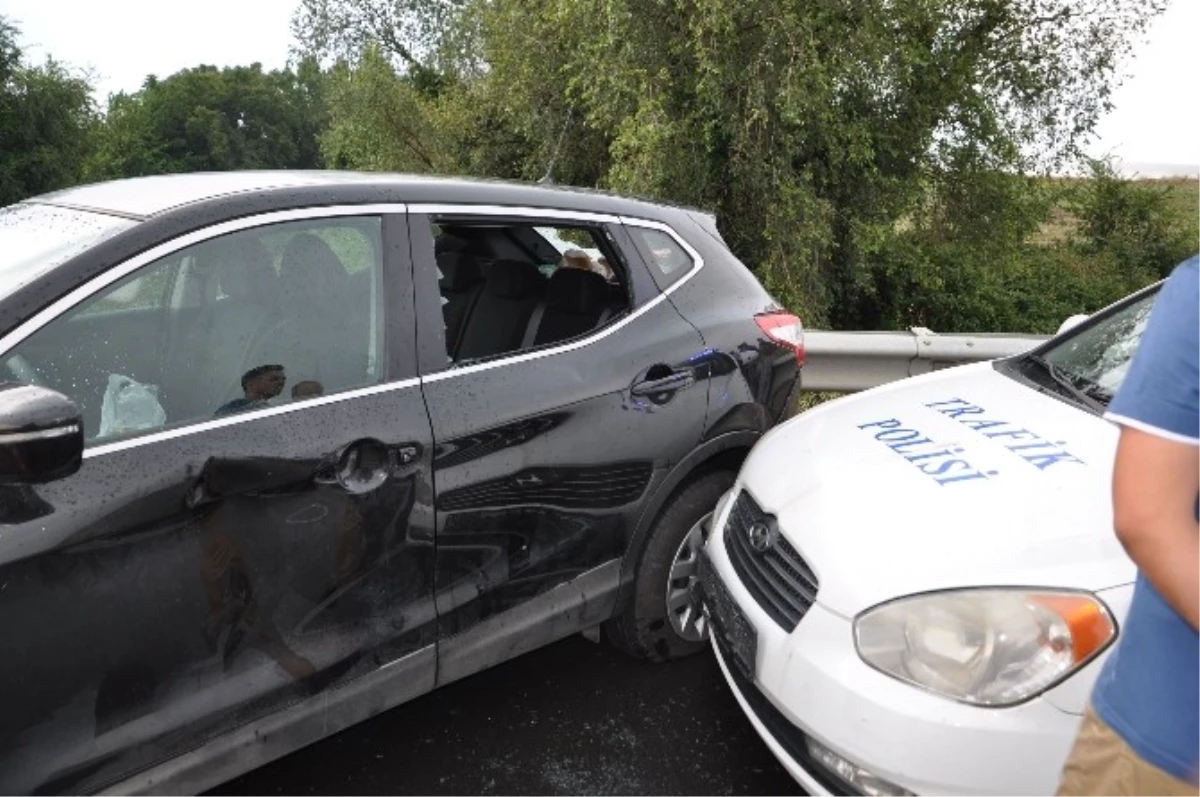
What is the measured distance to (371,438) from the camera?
7.23ft

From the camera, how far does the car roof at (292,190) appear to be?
2.22 m

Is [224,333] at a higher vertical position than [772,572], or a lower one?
higher

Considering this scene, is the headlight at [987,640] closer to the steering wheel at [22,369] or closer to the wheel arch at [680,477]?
the wheel arch at [680,477]

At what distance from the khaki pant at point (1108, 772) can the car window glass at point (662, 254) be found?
195 cm

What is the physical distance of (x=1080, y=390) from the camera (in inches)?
105

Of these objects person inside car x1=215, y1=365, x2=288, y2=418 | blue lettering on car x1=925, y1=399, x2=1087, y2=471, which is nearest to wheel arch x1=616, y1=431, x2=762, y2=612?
blue lettering on car x1=925, y1=399, x2=1087, y2=471

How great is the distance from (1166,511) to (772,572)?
4.10ft

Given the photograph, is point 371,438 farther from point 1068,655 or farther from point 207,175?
point 1068,655

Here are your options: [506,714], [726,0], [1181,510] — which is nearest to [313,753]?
[506,714]

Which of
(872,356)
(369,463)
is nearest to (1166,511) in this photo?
(369,463)

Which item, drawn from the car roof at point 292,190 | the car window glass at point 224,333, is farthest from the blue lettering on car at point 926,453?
the car window glass at point 224,333

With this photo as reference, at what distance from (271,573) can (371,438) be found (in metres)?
0.38

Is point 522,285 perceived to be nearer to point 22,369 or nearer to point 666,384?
point 666,384

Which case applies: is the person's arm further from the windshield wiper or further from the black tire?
the black tire
